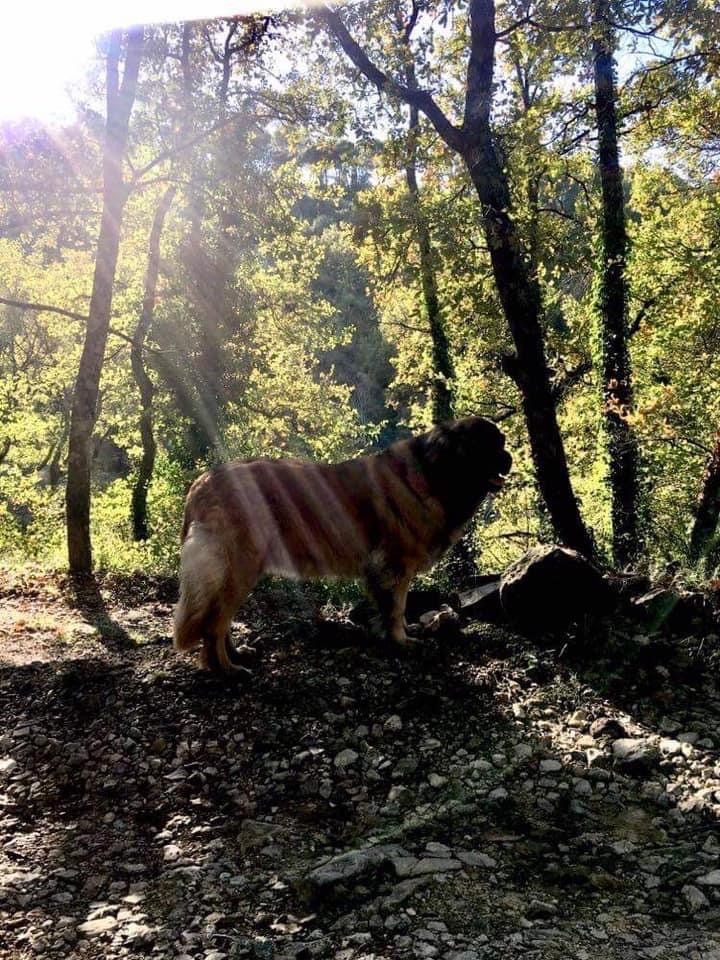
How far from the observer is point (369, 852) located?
283cm

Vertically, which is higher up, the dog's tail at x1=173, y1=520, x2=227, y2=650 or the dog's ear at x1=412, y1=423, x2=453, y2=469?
the dog's ear at x1=412, y1=423, x2=453, y2=469

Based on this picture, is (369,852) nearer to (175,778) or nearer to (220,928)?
(220,928)

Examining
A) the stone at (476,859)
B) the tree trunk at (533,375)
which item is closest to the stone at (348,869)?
the stone at (476,859)

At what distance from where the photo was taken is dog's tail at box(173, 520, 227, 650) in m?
4.62

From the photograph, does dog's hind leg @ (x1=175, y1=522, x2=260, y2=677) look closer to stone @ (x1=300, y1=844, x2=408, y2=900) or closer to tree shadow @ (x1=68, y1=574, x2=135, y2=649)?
tree shadow @ (x1=68, y1=574, x2=135, y2=649)

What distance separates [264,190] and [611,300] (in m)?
7.16

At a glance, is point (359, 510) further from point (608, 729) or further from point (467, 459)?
point (608, 729)

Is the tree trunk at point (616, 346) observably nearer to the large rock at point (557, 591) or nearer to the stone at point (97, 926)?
the large rock at point (557, 591)

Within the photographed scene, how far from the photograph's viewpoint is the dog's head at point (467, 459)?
5309 mm

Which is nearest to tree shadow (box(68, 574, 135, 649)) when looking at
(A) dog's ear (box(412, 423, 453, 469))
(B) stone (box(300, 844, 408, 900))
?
(A) dog's ear (box(412, 423, 453, 469))

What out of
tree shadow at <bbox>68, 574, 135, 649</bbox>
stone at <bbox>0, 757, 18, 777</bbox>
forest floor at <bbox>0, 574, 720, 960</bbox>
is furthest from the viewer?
tree shadow at <bbox>68, 574, 135, 649</bbox>

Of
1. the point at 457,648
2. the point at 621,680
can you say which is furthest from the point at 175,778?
the point at 621,680

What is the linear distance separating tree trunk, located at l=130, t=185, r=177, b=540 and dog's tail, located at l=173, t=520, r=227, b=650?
440 inches

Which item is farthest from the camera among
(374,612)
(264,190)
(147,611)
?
(264,190)
